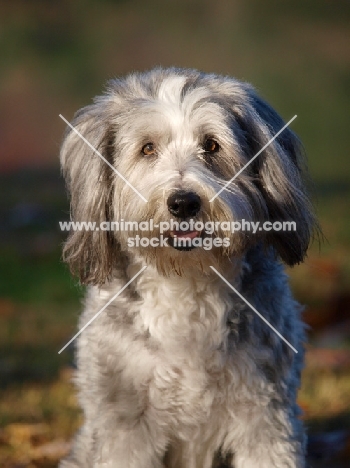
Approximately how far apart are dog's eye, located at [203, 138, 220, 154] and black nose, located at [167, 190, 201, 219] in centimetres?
36

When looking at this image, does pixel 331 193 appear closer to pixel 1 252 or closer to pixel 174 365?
pixel 1 252

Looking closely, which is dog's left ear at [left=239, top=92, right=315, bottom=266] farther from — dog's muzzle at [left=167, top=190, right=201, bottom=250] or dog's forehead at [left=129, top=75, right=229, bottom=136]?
dog's muzzle at [left=167, top=190, right=201, bottom=250]

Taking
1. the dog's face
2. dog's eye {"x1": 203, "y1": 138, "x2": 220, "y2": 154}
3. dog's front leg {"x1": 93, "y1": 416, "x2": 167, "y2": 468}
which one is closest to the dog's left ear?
the dog's face

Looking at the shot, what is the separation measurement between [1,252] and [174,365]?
6314 mm

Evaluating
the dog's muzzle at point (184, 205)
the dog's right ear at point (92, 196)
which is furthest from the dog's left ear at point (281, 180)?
the dog's right ear at point (92, 196)

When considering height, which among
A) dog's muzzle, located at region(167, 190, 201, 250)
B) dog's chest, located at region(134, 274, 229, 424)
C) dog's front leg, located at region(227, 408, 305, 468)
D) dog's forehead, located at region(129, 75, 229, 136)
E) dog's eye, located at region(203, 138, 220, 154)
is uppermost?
dog's forehead, located at region(129, 75, 229, 136)

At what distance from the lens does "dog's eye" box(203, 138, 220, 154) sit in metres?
4.16

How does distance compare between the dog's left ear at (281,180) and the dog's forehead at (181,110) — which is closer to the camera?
the dog's forehead at (181,110)

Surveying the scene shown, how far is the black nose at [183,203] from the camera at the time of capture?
3.85 metres

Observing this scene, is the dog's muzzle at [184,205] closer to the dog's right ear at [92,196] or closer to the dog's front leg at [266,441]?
the dog's right ear at [92,196]

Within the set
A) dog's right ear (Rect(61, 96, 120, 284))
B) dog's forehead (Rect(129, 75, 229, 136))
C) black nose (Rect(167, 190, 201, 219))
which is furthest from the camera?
dog's right ear (Rect(61, 96, 120, 284))

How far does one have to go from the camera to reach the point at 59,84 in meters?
16.6

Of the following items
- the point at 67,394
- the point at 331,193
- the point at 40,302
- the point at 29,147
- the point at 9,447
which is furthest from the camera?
the point at 29,147

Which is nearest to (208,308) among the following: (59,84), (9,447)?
(9,447)
